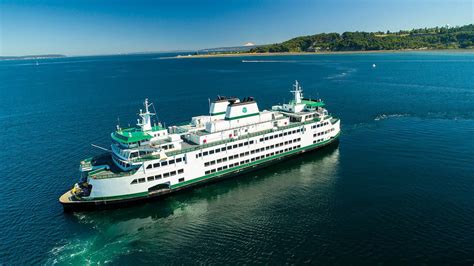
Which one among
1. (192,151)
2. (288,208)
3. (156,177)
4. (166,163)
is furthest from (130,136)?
(288,208)

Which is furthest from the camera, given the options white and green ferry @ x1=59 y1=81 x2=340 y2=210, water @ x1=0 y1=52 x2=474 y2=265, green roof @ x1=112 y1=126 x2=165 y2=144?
green roof @ x1=112 y1=126 x2=165 y2=144

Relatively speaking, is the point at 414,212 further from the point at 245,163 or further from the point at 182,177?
the point at 182,177

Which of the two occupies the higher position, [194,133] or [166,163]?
[194,133]

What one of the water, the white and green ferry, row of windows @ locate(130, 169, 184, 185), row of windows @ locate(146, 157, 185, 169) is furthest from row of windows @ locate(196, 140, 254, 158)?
the water

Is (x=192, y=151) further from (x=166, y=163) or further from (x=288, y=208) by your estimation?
(x=288, y=208)

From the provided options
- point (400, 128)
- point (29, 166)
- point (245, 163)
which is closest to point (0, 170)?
point (29, 166)

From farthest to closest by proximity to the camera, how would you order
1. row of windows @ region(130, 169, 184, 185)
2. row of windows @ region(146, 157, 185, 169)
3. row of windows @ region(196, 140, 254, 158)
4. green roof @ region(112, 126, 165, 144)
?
row of windows @ region(196, 140, 254, 158), green roof @ region(112, 126, 165, 144), row of windows @ region(146, 157, 185, 169), row of windows @ region(130, 169, 184, 185)

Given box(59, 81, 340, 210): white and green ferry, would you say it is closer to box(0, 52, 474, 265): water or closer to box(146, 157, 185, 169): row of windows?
box(146, 157, 185, 169): row of windows

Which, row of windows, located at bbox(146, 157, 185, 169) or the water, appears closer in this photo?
the water

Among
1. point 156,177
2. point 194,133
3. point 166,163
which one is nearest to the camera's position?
point 156,177
